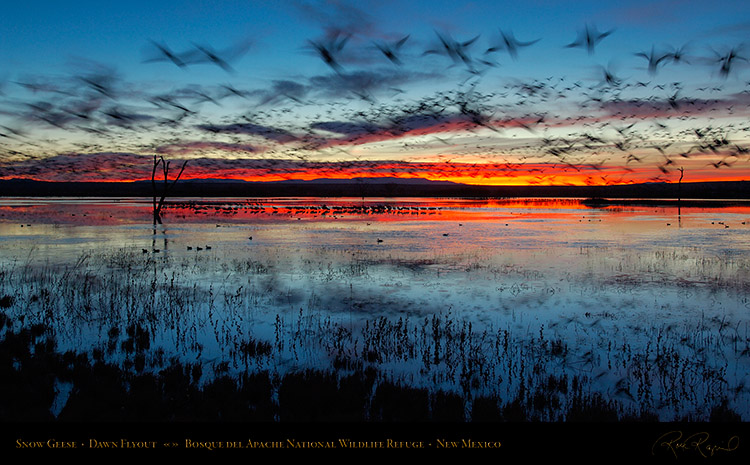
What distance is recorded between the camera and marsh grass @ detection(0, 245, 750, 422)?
6496mm

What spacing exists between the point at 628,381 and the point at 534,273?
9.82m

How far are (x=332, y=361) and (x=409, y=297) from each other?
17.5 ft

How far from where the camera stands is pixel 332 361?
28.2 feet

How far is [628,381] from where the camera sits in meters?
7.84

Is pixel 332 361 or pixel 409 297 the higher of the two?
pixel 409 297

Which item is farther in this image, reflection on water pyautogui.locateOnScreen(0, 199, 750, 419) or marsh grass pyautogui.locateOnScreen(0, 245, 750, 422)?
reflection on water pyautogui.locateOnScreen(0, 199, 750, 419)

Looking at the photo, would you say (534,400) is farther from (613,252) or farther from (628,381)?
(613,252)

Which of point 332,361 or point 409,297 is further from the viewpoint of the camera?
point 409,297

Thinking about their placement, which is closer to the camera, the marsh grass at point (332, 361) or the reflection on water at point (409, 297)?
the marsh grass at point (332, 361)

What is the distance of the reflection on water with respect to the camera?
8.96 m

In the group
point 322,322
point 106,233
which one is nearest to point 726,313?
point 322,322

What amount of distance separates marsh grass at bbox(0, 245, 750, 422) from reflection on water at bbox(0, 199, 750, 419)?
2.7 inches

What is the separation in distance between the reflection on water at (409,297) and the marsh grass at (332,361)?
0.22 ft

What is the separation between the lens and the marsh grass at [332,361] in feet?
21.3
